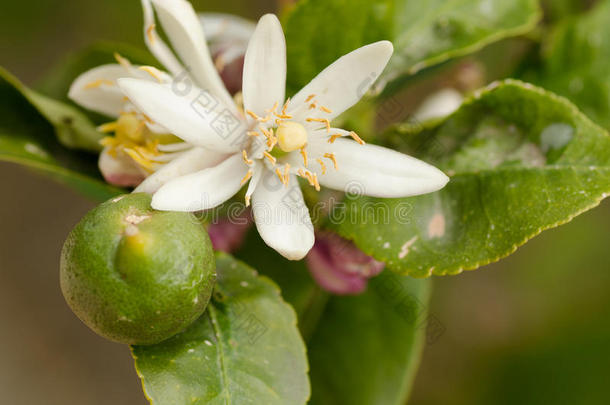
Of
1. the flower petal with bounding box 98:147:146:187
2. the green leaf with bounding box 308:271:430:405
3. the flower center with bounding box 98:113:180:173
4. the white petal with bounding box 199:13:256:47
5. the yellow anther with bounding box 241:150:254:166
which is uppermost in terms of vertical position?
the white petal with bounding box 199:13:256:47

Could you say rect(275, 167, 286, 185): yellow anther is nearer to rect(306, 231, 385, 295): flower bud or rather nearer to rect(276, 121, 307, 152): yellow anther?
rect(276, 121, 307, 152): yellow anther

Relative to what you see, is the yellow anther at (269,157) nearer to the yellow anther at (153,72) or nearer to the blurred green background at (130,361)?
the yellow anther at (153,72)

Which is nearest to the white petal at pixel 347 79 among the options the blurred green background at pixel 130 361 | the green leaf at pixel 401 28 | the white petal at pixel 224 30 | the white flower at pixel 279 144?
the white flower at pixel 279 144

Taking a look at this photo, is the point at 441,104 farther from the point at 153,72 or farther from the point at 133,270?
the point at 133,270

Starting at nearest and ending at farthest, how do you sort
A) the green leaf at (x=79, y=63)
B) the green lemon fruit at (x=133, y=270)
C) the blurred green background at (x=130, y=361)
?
1. the green lemon fruit at (x=133, y=270)
2. the green leaf at (x=79, y=63)
3. the blurred green background at (x=130, y=361)

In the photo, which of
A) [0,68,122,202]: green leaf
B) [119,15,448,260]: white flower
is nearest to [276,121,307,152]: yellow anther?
[119,15,448,260]: white flower

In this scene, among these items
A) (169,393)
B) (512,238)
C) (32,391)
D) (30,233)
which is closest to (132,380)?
(32,391)
